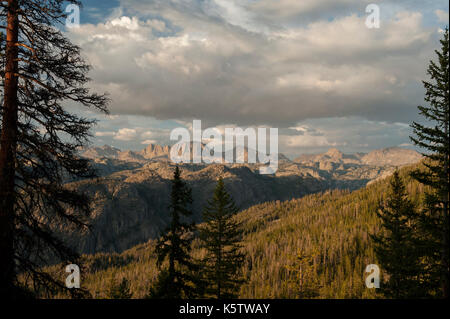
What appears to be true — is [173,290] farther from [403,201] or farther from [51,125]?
[403,201]

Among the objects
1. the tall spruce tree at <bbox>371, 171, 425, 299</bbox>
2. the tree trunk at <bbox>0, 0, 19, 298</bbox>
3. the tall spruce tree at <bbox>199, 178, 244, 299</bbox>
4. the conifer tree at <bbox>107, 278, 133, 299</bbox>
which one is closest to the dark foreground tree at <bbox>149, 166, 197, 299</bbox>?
the tall spruce tree at <bbox>199, 178, 244, 299</bbox>

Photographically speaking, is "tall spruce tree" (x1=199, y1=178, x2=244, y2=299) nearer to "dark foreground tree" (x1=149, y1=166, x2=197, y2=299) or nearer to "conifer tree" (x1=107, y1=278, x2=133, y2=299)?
"dark foreground tree" (x1=149, y1=166, x2=197, y2=299)

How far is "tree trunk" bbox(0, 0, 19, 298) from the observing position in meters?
8.78

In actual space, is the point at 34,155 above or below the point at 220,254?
above

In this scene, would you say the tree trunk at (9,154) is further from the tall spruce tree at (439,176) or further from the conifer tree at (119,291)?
the conifer tree at (119,291)

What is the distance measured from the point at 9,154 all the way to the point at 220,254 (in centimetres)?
2250

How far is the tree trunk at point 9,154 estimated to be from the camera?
346 inches

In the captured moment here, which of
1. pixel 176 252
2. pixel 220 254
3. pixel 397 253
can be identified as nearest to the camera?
pixel 176 252

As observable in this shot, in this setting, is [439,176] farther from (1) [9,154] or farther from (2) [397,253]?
(1) [9,154]

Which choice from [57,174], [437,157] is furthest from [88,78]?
[437,157]

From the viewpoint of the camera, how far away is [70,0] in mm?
11172

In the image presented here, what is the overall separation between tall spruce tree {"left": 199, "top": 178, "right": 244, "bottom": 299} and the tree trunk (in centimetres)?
1955

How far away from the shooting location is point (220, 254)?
92.0 ft

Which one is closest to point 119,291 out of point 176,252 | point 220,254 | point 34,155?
point 220,254
